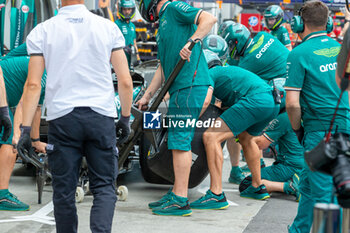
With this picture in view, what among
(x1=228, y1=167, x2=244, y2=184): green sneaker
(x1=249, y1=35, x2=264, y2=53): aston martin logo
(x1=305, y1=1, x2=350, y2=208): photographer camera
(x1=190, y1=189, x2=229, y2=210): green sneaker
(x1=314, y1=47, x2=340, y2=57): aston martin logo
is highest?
(x1=314, y1=47, x2=340, y2=57): aston martin logo

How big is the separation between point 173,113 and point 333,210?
3.18 metres

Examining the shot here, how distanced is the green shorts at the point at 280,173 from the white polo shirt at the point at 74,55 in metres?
3.30

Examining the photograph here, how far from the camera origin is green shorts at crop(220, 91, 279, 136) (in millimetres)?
5922

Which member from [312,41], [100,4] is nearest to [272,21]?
[100,4]

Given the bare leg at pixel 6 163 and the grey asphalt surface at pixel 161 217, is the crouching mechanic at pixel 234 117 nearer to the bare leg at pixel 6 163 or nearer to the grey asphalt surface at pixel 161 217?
the grey asphalt surface at pixel 161 217

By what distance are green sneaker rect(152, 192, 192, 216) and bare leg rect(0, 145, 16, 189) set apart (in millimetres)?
1354

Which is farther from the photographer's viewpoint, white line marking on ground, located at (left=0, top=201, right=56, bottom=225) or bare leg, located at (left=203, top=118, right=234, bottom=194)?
bare leg, located at (left=203, top=118, right=234, bottom=194)

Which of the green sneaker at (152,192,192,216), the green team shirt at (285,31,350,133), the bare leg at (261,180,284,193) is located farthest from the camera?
the bare leg at (261,180,284,193)

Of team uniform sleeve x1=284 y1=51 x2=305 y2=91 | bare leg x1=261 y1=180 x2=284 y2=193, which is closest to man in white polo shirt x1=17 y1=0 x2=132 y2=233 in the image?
team uniform sleeve x1=284 y1=51 x2=305 y2=91

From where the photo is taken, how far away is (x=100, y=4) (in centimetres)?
1320

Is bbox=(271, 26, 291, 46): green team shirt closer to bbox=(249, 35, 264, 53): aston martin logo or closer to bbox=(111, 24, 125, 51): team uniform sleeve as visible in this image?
bbox=(249, 35, 264, 53): aston martin logo

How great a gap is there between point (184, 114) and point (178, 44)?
0.63 m

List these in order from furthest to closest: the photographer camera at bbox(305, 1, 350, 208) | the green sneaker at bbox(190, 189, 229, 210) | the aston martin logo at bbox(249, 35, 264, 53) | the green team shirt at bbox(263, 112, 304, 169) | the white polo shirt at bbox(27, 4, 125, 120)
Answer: the aston martin logo at bbox(249, 35, 264, 53) → the green team shirt at bbox(263, 112, 304, 169) → the green sneaker at bbox(190, 189, 229, 210) → the white polo shirt at bbox(27, 4, 125, 120) → the photographer camera at bbox(305, 1, 350, 208)

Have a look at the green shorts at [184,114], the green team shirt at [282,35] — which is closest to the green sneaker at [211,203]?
the green shorts at [184,114]
